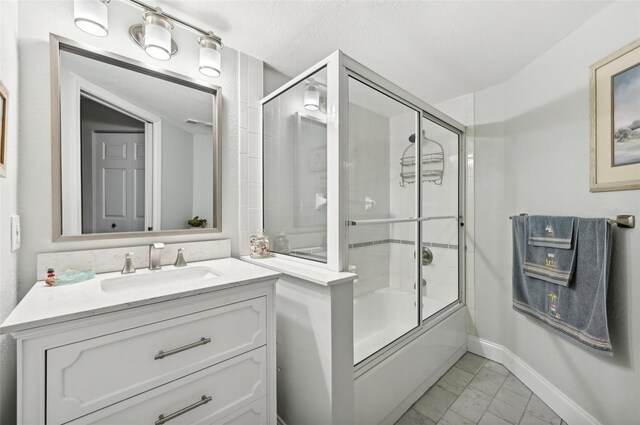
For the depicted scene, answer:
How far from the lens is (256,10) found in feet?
4.36

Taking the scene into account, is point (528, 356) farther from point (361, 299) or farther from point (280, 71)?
point (280, 71)

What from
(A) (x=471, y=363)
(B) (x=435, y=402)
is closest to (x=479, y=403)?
(B) (x=435, y=402)

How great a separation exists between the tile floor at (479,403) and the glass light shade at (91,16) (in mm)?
2482

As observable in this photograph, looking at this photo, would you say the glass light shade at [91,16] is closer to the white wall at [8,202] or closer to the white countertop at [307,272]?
the white wall at [8,202]

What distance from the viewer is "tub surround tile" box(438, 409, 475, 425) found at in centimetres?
151

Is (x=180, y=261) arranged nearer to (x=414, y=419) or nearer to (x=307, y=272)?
(x=307, y=272)

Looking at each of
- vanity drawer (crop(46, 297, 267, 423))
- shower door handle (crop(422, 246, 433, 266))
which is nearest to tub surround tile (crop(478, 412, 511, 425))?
shower door handle (crop(422, 246, 433, 266))

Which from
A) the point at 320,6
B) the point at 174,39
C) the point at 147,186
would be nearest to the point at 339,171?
the point at 320,6

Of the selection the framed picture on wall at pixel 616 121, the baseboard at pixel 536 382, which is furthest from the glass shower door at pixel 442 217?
the framed picture on wall at pixel 616 121

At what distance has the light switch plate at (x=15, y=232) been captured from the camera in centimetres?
95

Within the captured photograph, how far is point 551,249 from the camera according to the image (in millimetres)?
1571

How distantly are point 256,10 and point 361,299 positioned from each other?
1965 mm

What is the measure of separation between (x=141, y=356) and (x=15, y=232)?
0.68 meters

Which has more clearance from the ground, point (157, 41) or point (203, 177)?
point (157, 41)
